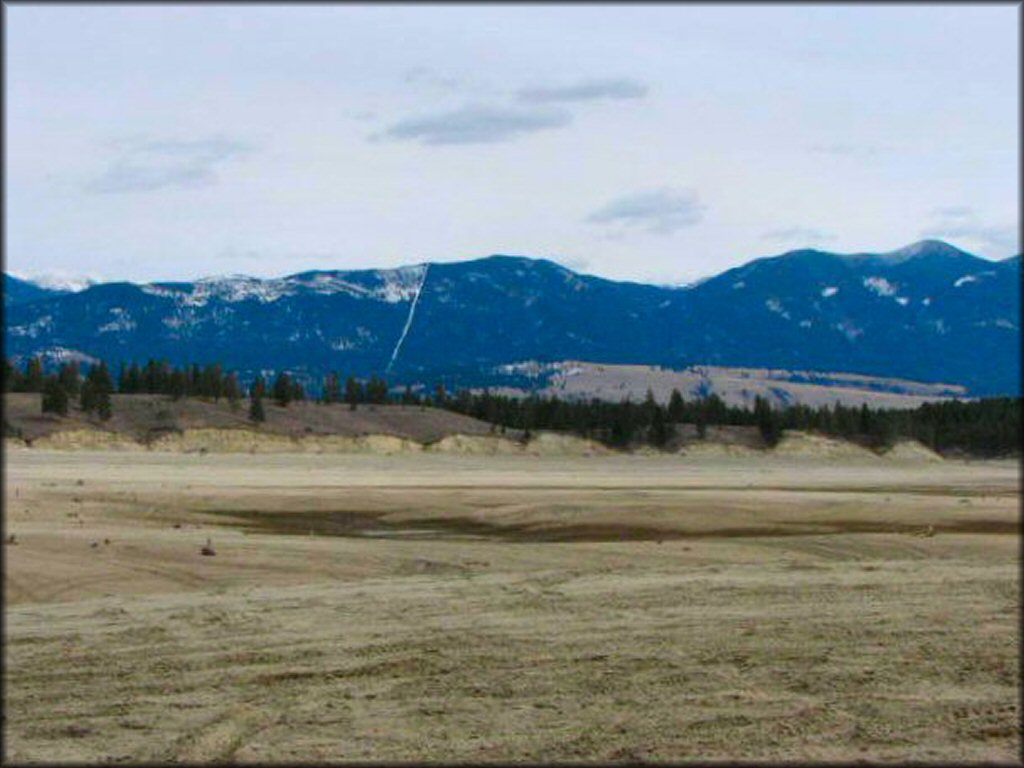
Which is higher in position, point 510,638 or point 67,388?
point 67,388

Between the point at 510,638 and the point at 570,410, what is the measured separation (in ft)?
380

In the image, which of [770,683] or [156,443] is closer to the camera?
[770,683]

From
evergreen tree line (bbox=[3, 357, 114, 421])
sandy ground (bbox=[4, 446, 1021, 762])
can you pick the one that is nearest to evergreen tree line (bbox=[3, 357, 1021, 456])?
evergreen tree line (bbox=[3, 357, 114, 421])

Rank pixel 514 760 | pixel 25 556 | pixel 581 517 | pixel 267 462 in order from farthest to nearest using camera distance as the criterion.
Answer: pixel 267 462, pixel 581 517, pixel 25 556, pixel 514 760

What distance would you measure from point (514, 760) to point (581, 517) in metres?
30.2

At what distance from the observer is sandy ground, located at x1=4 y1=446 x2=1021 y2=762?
12.5m

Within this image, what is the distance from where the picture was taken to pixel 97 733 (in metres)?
12.5

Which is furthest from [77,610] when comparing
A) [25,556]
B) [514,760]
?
[514,760]

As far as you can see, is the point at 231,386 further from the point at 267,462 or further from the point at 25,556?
the point at 25,556

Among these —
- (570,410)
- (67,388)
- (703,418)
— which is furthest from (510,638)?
(570,410)

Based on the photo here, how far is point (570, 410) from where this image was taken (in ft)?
438

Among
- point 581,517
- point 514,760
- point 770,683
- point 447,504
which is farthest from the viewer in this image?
point 447,504

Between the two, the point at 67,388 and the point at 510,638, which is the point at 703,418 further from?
the point at 510,638

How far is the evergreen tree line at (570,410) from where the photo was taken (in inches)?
3866
